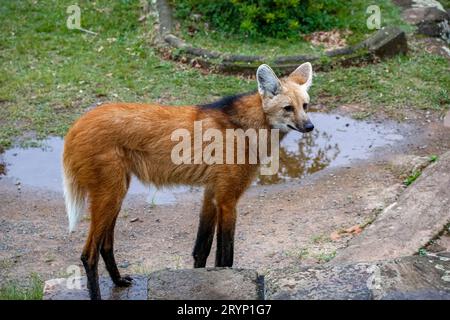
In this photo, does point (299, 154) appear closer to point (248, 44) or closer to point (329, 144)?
point (329, 144)

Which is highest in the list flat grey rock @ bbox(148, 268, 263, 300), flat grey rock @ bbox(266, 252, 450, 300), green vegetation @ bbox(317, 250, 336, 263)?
flat grey rock @ bbox(266, 252, 450, 300)

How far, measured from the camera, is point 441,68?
870cm

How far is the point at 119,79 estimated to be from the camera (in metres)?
8.50

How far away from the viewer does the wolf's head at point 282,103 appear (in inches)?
178

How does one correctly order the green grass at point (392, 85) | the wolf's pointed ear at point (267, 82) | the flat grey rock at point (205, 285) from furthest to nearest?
1. the green grass at point (392, 85)
2. the wolf's pointed ear at point (267, 82)
3. the flat grey rock at point (205, 285)

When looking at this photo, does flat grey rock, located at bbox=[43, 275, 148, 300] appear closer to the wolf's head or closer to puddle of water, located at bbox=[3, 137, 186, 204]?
the wolf's head

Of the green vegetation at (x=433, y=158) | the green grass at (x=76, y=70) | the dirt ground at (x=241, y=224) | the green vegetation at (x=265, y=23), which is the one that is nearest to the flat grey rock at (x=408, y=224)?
the dirt ground at (x=241, y=224)

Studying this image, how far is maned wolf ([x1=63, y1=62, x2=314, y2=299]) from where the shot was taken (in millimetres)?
4145

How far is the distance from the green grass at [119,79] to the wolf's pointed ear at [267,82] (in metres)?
3.41

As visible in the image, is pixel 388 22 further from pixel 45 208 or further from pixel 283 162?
pixel 45 208

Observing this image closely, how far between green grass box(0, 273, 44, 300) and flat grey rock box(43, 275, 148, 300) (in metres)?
0.15

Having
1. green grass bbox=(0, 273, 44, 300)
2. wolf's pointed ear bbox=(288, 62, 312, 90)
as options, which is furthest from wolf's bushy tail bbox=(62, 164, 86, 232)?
wolf's pointed ear bbox=(288, 62, 312, 90)

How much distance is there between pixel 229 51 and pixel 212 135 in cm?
462

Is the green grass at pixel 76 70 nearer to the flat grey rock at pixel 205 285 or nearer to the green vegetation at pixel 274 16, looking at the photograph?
the green vegetation at pixel 274 16
